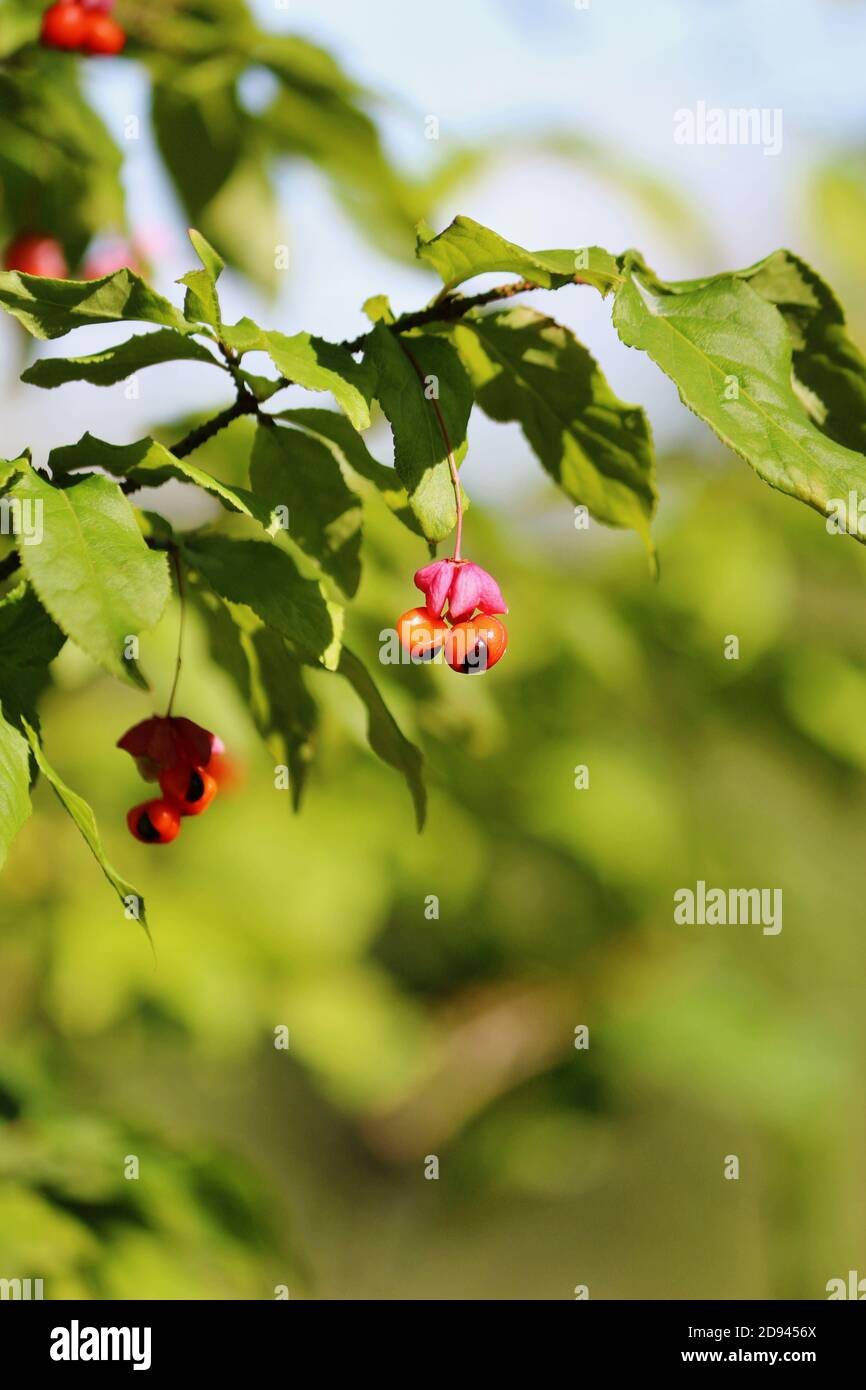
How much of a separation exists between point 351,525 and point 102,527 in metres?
0.21

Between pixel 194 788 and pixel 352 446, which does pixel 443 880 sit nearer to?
pixel 194 788

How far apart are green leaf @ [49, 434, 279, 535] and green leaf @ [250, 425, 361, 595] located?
0.29ft

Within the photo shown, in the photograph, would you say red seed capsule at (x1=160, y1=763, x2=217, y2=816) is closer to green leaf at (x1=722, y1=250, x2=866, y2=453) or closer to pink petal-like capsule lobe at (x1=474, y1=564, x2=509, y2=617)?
pink petal-like capsule lobe at (x1=474, y1=564, x2=509, y2=617)

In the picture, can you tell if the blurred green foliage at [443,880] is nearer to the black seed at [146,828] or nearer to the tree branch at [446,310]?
the black seed at [146,828]

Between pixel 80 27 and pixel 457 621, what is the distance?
717 mm

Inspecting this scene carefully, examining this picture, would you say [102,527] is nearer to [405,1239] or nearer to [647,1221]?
[405,1239]

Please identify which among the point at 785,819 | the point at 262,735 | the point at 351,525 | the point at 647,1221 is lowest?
the point at 647,1221

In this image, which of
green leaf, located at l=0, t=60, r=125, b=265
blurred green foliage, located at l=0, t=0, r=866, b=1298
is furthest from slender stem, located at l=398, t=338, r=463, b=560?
green leaf, located at l=0, t=60, r=125, b=265

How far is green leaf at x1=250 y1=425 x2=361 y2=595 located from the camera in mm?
807

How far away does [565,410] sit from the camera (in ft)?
2.66

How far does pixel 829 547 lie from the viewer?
1972mm

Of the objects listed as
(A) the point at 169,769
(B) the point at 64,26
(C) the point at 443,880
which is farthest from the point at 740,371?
(C) the point at 443,880

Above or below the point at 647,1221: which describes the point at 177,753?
above
